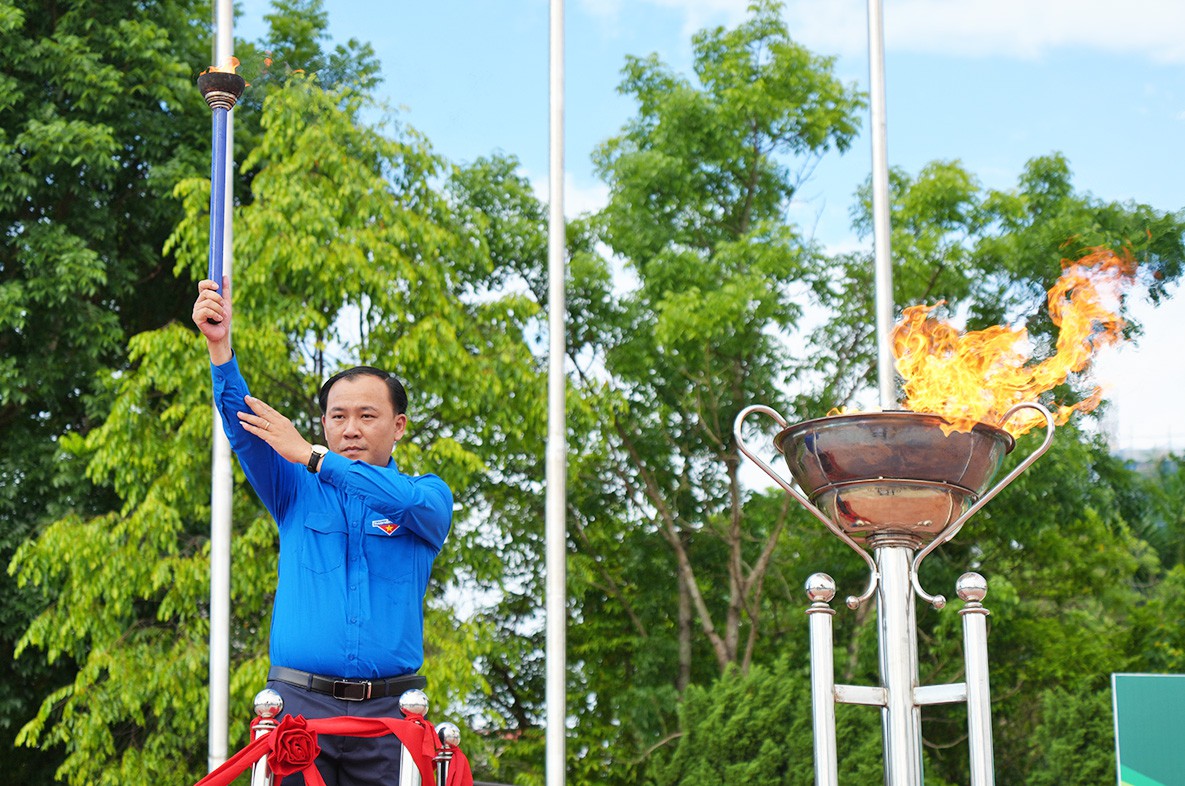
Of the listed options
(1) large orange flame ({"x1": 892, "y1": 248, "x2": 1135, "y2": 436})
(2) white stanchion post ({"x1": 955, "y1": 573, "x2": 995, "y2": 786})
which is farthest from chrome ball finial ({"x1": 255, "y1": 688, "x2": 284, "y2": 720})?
(1) large orange flame ({"x1": 892, "y1": 248, "x2": 1135, "y2": 436})

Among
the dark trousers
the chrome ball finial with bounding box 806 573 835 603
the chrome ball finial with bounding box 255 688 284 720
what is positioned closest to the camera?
the chrome ball finial with bounding box 255 688 284 720

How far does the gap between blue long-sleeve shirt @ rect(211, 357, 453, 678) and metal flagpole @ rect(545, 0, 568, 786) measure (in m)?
3.35

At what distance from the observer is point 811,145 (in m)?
8.20

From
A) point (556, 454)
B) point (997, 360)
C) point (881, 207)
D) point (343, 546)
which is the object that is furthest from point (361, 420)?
point (881, 207)

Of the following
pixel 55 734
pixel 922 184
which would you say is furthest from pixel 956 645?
pixel 55 734

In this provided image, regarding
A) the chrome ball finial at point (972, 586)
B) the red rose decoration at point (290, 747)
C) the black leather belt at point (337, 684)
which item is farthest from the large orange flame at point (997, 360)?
the red rose decoration at point (290, 747)

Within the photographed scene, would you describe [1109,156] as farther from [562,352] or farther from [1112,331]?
[1112,331]

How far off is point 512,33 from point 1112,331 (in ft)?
18.3

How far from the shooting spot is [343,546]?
6.95 feet

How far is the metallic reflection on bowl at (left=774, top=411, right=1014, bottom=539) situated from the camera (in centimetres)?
203

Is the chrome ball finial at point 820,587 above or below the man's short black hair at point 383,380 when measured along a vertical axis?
below

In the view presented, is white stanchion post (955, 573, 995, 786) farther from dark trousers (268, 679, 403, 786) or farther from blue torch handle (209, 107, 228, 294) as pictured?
blue torch handle (209, 107, 228, 294)

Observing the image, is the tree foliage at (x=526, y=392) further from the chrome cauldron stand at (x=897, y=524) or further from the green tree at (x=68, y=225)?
the chrome cauldron stand at (x=897, y=524)

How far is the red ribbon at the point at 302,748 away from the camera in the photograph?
1757mm
